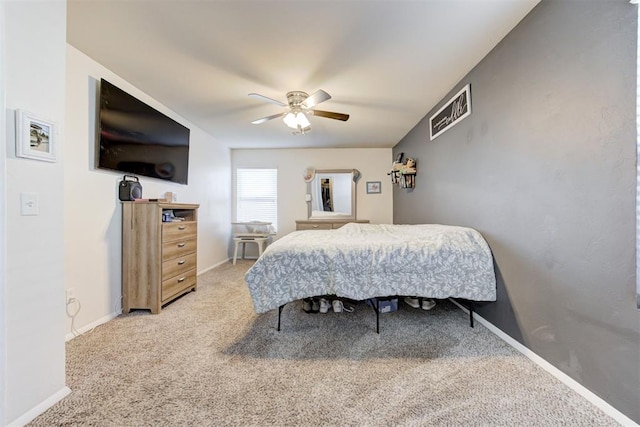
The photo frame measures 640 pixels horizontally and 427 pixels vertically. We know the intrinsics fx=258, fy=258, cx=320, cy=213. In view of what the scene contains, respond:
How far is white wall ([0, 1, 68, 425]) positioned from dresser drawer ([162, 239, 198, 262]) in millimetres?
1175

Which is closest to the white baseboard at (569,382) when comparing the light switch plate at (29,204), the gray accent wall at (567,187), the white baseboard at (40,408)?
the gray accent wall at (567,187)

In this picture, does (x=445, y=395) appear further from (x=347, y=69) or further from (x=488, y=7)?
(x=347, y=69)

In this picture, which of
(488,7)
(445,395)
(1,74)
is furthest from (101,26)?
(445,395)

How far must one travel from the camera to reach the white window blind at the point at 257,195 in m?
5.25

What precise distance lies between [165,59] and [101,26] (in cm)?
43

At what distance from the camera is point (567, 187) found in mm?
1389

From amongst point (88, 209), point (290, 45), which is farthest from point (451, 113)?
point (88, 209)

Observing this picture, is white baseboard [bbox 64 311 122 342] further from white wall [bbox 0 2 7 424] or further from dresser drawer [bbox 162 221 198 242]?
white wall [bbox 0 2 7 424]

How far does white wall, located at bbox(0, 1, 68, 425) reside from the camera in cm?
114

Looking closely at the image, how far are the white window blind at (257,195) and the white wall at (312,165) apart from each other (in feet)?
0.37

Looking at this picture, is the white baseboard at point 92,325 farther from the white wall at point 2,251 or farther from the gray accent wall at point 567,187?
the gray accent wall at point 567,187

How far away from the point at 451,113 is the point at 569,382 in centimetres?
235

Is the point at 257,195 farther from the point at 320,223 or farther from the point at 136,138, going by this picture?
the point at 136,138

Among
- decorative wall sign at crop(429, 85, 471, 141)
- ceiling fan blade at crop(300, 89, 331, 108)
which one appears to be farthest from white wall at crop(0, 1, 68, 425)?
decorative wall sign at crop(429, 85, 471, 141)
